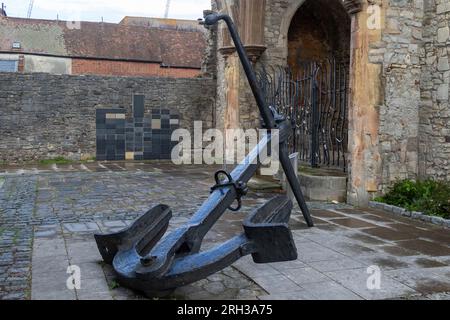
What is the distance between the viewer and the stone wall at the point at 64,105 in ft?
51.0

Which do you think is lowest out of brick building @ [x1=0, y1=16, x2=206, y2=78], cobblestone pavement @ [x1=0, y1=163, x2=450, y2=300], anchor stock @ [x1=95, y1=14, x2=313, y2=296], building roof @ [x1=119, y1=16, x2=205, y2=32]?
cobblestone pavement @ [x1=0, y1=163, x2=450, y2=300]

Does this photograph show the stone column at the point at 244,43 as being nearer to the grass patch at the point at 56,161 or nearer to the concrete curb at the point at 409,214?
the grass patch at the point at 56,161

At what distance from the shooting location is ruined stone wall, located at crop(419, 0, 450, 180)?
734 cm

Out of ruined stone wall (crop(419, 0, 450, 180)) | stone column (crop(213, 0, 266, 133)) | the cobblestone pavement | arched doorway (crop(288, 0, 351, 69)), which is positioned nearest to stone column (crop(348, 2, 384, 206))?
the cobblestone pavement

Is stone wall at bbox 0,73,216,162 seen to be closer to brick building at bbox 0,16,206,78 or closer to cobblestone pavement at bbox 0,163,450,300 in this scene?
cobblestone pavement at bbox 0,163,450,300

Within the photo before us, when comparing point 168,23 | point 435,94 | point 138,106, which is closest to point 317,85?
point 435,94

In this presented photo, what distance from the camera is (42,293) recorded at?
3.49m

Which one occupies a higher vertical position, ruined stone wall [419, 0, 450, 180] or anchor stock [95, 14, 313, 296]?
Result: ruined stone wall [419, 0, 450, 180]

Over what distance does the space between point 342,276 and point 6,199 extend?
6.10 meters

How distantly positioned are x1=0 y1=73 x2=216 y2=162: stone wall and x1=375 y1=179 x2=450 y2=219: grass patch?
10.8 metres

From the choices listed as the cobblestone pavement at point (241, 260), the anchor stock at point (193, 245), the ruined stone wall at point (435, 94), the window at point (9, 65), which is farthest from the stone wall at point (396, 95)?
the window at point (9, 65)

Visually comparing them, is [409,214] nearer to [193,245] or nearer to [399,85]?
[399,85]

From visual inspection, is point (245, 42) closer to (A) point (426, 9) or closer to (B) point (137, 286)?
(A) point (426, 9)
